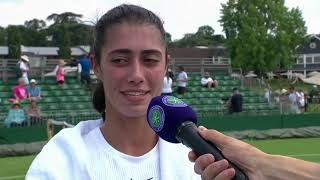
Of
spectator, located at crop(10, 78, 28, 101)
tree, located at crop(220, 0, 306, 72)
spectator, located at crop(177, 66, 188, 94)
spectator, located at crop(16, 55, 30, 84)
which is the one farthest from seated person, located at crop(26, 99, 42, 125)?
tree, located at crop(220, 0, 306, 72)

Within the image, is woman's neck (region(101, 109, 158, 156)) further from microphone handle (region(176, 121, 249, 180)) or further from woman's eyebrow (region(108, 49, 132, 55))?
microphone handle (region(176, 121, 249, 180))

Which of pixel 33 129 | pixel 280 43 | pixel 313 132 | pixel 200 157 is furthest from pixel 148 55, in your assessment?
pixel 280 43

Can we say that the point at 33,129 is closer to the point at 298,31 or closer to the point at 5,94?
the point at 5,94

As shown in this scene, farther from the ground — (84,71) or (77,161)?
(84,71)

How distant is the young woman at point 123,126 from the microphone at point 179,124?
33 centimetres

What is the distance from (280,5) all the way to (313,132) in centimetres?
4801

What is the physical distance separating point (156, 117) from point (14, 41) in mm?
84127

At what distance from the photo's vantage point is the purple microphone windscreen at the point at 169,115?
72.4 inches

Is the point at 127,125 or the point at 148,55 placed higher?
the point at 148,55

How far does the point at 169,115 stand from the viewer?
1.87m

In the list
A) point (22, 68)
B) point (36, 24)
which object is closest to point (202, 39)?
point (36, 24)

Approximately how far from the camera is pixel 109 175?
2.33 metres

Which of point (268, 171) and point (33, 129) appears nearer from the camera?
point (268, 171)

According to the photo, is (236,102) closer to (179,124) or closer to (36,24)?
(179,124)
